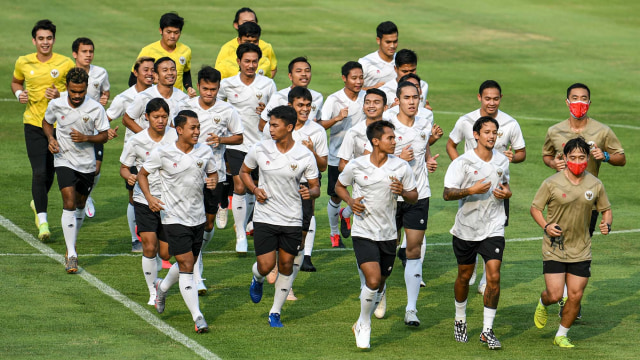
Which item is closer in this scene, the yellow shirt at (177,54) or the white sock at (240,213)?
the white sock at (240,213)

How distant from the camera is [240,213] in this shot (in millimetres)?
14516

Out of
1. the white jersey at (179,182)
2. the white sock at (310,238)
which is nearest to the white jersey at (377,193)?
the white jersey at (179,182)

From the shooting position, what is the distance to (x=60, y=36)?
32.8 m

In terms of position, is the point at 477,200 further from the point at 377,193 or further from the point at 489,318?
the point at 489,318

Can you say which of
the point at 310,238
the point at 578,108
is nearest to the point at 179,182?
the point at 310,238

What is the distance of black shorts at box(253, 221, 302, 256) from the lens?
436 inches

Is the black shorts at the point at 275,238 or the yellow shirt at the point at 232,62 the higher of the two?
the yellow shirt at the point at 232,62

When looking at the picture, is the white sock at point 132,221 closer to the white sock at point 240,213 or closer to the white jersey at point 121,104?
the white jersey at point 121,104

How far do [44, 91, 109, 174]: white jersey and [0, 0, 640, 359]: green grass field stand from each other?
1.37 metres

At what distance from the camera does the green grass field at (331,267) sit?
10.6 meters

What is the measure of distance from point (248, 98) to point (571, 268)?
576cm

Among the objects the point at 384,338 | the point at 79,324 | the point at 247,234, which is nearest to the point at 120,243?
the point at 247,234

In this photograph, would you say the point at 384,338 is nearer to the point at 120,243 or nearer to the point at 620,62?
the point at 120,243

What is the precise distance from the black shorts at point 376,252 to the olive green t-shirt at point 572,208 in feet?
5.15
